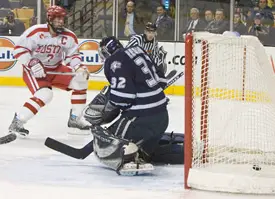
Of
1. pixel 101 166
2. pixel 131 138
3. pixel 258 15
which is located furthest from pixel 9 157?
pixel 258 15

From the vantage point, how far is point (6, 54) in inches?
355

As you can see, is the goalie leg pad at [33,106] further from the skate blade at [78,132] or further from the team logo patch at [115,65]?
the team logo patch at [115,65]

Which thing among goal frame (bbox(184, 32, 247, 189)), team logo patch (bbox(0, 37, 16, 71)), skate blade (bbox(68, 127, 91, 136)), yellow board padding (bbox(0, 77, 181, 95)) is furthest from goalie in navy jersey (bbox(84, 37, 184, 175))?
team logo patch (bbox(0, 37, 16, 71))

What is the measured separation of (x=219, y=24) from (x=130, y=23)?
3.95 ft

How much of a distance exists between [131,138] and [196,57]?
64 centimetres

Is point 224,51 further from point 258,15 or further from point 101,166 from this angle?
point 258,15

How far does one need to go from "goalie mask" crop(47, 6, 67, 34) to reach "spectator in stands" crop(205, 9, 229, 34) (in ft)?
12.7

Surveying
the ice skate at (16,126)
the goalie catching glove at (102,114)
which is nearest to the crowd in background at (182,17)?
the ice skate at (16,126)

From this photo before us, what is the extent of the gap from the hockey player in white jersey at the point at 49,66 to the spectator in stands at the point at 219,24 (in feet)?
11.7

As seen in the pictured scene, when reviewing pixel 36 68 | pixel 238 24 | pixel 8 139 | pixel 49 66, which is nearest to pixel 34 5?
pixel 238 24

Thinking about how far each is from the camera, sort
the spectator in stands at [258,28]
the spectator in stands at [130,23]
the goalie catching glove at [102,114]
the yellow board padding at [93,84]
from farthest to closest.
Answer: the spectator in stands at [130,23] → the yellow board padding at [93,84] → the spectator in stands at [258,28] → the goalie catching glove at [102,114]

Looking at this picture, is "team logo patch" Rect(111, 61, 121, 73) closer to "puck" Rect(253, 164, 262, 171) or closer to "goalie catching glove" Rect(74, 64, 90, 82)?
"puck" Rect(253, 164, 262, 171)

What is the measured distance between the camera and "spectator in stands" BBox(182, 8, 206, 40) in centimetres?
877

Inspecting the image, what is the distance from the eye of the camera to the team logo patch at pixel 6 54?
902 centimetres
